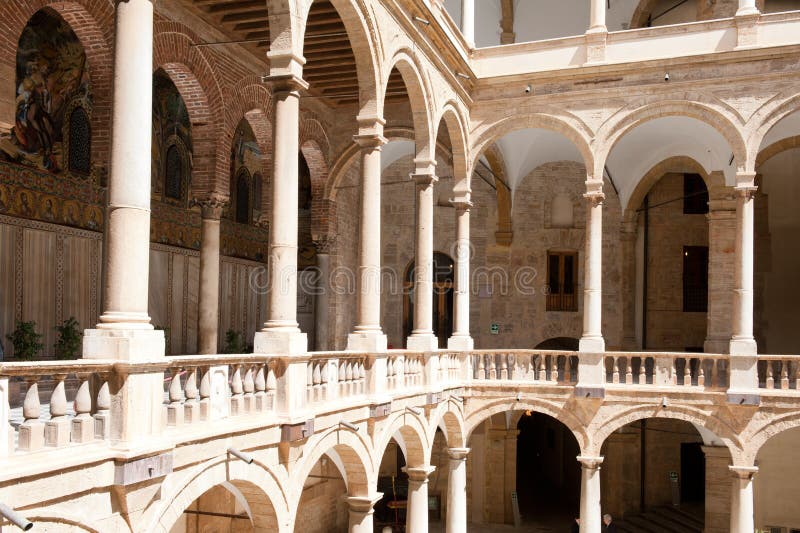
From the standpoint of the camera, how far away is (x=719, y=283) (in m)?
18.3

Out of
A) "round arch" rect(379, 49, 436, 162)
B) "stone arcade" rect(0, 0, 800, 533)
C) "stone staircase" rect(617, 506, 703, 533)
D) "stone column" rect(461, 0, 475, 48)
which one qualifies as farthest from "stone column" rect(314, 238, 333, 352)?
"stone staircase" rect(617, 506, 703, 533)

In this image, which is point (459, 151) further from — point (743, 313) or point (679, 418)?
point (679, 418)

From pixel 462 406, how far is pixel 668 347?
7.96m

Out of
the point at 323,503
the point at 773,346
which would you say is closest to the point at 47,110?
the point at 323,503

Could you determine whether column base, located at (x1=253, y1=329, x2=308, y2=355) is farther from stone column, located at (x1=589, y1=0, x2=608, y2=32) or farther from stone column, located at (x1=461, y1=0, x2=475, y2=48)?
stone column, located at (x1=589, y1=0, x2=608, y2=32)

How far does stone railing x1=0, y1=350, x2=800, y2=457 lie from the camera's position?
5547 mm

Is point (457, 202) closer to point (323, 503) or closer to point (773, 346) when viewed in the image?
point (323, 503)

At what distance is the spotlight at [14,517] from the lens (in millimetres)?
4801

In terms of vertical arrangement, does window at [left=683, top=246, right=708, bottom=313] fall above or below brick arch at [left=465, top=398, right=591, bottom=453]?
above

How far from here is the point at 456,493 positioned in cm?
1543

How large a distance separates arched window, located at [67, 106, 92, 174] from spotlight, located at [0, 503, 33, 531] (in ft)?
26.5

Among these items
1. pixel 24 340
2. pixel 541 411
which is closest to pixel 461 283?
pixel 541 411

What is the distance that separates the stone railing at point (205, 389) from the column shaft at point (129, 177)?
51 centimetres

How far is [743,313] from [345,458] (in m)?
7.76
